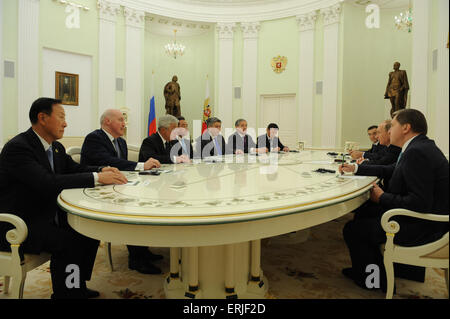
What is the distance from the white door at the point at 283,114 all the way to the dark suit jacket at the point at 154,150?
681cm

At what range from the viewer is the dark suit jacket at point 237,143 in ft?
18.7

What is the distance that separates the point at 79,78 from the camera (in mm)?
8391

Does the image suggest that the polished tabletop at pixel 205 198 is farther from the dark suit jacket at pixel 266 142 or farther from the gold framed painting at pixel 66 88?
the gold framed painting at pixel 66 88

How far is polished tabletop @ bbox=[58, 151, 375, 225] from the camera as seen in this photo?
52.5 inches

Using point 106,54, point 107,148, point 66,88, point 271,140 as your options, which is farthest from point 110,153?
point 106,54

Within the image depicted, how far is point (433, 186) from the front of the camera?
1.77 m

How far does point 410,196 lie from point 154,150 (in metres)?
2.80

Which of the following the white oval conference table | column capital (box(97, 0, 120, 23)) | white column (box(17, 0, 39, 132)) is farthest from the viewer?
column capital (box(97, 0, 120, 23))

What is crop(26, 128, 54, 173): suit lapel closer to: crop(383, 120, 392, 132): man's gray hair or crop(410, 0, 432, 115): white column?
crop(383, 120, 392, 132): man's gray hair

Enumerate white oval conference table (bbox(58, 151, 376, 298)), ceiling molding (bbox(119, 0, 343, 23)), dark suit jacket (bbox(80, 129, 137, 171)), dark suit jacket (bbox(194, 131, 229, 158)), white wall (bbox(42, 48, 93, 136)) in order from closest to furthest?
white oval conference table (bbox(58, 151, 376, 298))
dark suit jacket (bbox(80, 129, 137, 171))
dark suit jacket (bbox(194, 131, 229, 158))
white wall (bbox(42, 48, 93, 136))
ceiling molding (bbox(119, 0, 343, 23))

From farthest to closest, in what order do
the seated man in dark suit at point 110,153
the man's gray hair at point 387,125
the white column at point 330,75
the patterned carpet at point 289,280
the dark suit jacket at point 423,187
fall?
the white column at point 330,75
the man's gray hair at point 387,125
the seated man in dark suit at point 110,153
the patterned carpet at point 289,280
the dark suit jacket at point 423,187

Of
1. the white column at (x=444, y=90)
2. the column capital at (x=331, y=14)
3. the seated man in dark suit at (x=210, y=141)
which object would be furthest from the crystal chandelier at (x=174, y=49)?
the white column at (x=444, y=90)

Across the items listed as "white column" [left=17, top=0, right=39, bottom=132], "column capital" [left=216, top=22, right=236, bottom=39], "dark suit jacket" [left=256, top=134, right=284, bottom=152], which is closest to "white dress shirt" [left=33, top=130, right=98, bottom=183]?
"dark suit jacket" [left=256, top=134, right=284, bottom=152]

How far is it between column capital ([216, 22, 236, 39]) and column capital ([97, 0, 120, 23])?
322cm
